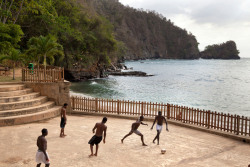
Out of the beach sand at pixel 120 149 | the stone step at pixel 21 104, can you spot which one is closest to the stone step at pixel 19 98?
the stone step at pixel 21 104

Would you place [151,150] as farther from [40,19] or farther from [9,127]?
[40,19]

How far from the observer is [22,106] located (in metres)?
12.1

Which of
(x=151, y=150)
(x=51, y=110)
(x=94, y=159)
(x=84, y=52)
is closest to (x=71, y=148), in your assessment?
(x=94, y=159)

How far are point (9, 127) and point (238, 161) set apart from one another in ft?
32.5

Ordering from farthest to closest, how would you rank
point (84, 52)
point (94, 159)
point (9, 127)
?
1. point (84, 52)
2. point (9, 127)
3. point (94, 159)

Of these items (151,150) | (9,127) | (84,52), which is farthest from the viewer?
(84,52)

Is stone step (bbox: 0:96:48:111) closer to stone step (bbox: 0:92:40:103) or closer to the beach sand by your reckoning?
stone step (bbox: 0:92:40:103)

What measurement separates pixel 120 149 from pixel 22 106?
Answer: 6516mm

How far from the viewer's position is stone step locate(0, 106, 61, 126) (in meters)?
11.0

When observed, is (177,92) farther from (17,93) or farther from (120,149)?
(120,149)

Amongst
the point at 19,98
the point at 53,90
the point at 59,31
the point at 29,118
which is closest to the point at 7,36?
the point at 53,90

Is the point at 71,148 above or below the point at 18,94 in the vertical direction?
below

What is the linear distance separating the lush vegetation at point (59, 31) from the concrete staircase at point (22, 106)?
773 cm

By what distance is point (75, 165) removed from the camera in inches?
279
